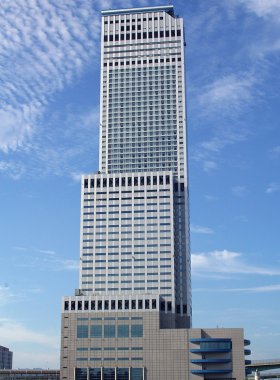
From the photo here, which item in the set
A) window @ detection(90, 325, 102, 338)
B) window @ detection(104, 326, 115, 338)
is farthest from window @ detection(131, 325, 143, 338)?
window @ detection(90, 325, 102, 338)

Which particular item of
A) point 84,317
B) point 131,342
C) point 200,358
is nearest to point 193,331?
point 200,358

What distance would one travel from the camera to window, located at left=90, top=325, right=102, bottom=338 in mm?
196125

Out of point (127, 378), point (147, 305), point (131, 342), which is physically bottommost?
point (127, 378)

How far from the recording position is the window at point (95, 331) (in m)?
196

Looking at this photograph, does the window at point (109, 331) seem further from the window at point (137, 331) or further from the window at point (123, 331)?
the window at point (137, 331)

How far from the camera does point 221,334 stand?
18975 centimetres

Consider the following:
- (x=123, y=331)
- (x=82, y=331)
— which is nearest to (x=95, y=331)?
(x=82, y=331)

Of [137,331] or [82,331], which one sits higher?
[82,331]

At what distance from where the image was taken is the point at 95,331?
196875 millimetres

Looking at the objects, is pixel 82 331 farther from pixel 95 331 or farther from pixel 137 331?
pixel 137 331

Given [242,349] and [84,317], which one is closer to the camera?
[242,349]

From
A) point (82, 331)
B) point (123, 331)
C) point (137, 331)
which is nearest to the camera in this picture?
point (137, 331)

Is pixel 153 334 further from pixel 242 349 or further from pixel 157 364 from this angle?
pixel 242 349

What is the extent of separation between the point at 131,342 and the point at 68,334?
2502 cm
